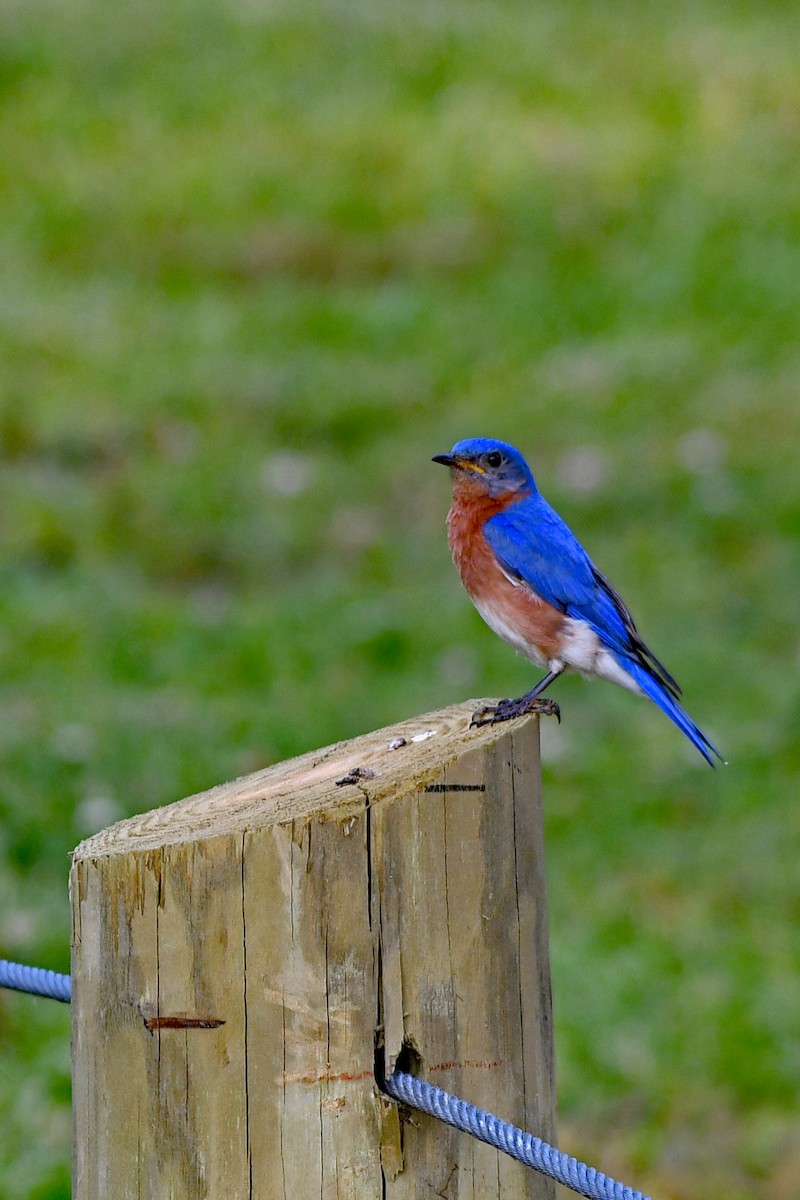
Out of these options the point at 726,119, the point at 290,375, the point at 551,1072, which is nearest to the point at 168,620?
the point at 290,375

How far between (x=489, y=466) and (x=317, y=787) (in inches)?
81.2

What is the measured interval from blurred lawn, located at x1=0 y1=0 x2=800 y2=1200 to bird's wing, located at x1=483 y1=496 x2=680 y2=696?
1522 millimetres

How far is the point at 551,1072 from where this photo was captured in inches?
91.6

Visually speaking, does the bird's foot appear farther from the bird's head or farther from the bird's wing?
the bird's head

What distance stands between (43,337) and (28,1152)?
723 cm

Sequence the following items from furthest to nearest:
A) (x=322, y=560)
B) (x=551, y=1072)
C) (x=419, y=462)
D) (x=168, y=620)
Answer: (x=419, y=462)
(x=322, y=560)
(x=168, y=620)
(x=551, y=1072)

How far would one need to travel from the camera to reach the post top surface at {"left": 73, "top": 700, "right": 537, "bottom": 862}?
2.12 meters

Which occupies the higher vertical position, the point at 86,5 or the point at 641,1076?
the point at 86,5

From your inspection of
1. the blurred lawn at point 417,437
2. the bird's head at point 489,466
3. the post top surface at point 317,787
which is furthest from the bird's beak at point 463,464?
the blurred lawn at point 417,437

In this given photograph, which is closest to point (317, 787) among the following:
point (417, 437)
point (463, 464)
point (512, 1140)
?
point (512, 1140)

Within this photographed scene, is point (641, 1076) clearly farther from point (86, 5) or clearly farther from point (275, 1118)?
point (86, 5)

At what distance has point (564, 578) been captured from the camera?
161 inches

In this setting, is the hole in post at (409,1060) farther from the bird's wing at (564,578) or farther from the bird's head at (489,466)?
the bird's head at (489,466)

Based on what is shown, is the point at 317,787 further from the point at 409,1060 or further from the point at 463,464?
the point at 463,464
